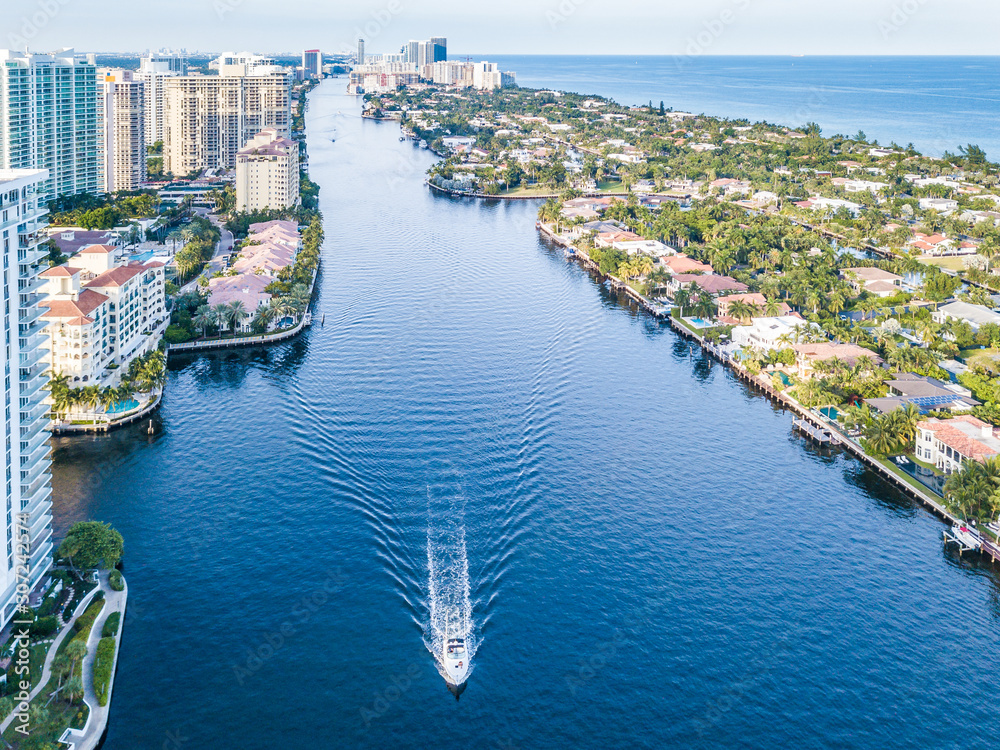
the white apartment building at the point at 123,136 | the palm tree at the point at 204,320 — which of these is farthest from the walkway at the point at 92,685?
the white apartment building at the point at 123,136

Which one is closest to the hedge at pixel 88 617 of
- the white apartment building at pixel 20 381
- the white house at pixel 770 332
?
the white apartment building at pixel 20 381

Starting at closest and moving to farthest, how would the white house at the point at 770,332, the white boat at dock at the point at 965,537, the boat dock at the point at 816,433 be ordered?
1. the white boat at dock at the point at 965,537
2. the boat dock at the point at 816,433
3. the white house at the point at 770,332

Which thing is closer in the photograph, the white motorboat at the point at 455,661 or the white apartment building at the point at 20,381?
the white motorboat at the point at 455,661

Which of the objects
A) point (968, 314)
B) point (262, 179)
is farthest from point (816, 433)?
point (262, 179)

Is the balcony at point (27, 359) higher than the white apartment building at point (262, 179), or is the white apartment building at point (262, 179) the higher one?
the white apartment building at point (262, 179)

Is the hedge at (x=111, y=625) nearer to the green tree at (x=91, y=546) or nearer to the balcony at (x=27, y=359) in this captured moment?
the green tree at (x=91, y=546)

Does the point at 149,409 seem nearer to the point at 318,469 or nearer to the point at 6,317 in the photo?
the point at 318,469

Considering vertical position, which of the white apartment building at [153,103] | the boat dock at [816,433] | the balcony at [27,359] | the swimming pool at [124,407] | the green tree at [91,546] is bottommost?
the green tree at [91,546]

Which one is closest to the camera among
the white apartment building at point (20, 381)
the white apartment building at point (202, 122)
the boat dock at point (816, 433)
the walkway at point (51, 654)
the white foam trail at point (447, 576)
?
the walkway at point (51, 654)
